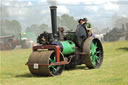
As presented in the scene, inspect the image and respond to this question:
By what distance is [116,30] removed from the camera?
38.1 meters

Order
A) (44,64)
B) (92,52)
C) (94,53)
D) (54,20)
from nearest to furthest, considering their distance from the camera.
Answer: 1. (44,64)
2. (54,20)
3. (92,52)
4. (94,53)

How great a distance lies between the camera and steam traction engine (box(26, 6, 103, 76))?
7.55m

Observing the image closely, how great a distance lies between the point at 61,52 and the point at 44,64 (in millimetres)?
1199

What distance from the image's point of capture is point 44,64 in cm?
733

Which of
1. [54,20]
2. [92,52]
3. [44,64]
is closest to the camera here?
[44,64]

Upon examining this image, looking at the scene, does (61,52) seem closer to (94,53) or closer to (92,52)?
(92,52)

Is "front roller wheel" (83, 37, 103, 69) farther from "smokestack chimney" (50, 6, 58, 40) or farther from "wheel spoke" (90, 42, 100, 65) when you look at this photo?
"smokestack chimney" (50, 6, 58, 40)

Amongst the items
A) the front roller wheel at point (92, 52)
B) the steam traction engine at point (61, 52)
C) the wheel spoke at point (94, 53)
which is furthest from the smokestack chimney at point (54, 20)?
the wheel spoke at point (94, 53)

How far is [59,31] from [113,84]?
355 centimetres

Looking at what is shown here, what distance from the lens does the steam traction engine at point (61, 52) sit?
7.55 metres

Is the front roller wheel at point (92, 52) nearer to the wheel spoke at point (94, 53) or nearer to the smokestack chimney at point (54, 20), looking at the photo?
the wheel spoke at point (94, 53)

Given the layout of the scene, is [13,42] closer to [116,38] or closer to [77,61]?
[116,38]

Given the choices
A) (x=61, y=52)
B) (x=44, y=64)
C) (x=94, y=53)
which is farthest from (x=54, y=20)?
(x=94, y=53)

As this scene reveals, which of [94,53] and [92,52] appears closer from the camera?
[92,52]
